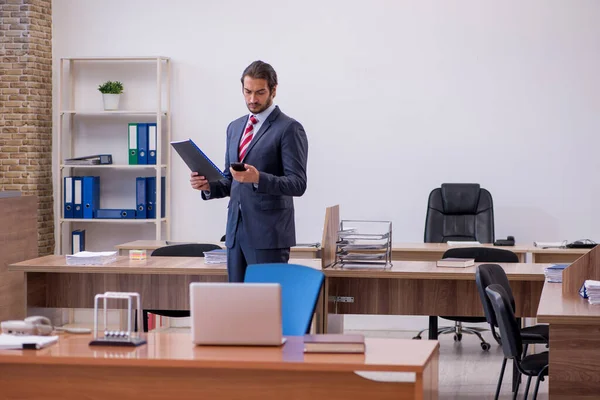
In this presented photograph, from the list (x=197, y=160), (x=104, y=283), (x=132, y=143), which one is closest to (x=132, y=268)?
(x=104, y=283)

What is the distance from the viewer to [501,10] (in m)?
7.56

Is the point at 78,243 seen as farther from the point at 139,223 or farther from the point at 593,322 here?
the point at 593,322

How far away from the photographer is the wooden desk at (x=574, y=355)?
349 cm

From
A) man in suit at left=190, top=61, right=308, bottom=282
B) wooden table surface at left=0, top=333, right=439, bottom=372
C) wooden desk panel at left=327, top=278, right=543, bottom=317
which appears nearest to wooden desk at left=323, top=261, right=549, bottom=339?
wooden desk panel at left=327, top=278, right=543, bottom=317

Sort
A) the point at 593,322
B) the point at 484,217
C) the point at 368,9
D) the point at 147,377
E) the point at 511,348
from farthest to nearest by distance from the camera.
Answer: the point at 368,9
the point at 484,217
the point at 511,348
the point at 593,322
the point at 147,377

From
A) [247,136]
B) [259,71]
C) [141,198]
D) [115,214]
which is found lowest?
[115,214]

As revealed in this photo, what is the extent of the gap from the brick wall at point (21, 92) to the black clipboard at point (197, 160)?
3896 millimetres

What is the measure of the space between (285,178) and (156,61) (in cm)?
410

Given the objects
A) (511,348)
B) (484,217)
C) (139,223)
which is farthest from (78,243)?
(511,348)

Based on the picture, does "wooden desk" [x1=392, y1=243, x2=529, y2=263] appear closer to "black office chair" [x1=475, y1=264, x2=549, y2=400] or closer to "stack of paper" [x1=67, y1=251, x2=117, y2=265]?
"black office chair" [x1=475, y1=264, x2=549, y2=400]

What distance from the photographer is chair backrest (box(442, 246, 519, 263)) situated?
564 cm

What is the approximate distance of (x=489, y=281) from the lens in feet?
14.7

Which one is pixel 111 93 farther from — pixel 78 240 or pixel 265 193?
pixel 265 193

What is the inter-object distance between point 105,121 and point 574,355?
17.8 ft
